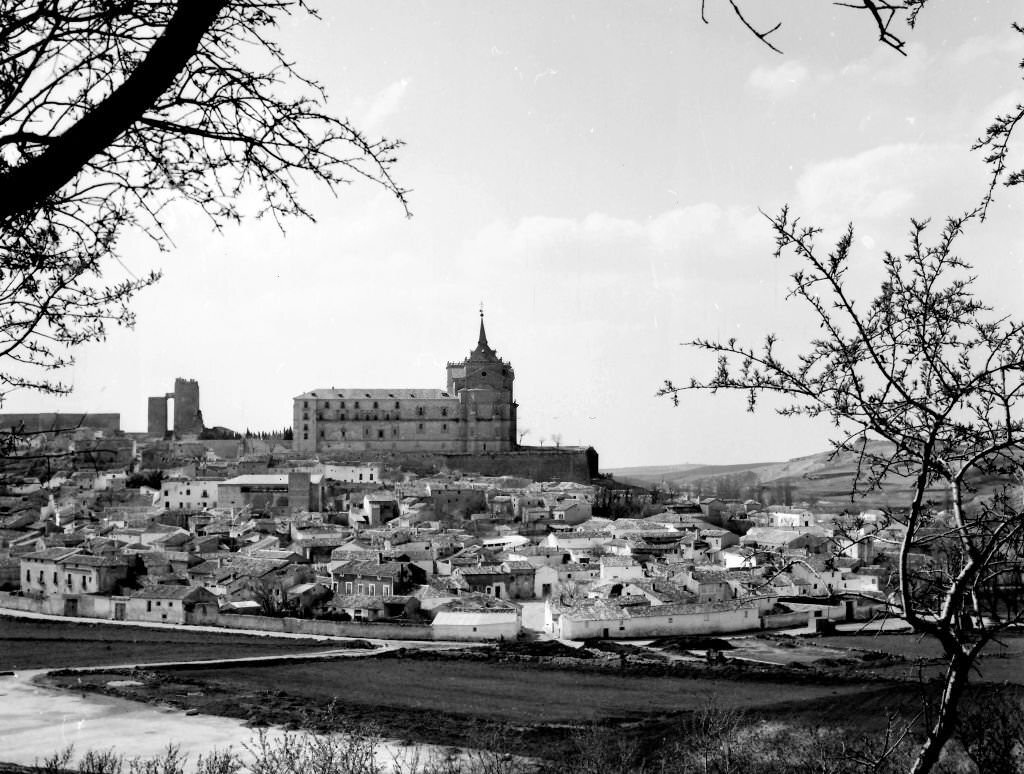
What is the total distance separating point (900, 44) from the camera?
2.35 meters

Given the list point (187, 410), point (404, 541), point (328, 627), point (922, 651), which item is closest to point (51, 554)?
point (404, 541)

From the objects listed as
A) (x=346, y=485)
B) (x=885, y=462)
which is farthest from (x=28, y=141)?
(x=346, y=485)

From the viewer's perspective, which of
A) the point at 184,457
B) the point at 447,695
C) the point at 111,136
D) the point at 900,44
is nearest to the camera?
the point at 900,44

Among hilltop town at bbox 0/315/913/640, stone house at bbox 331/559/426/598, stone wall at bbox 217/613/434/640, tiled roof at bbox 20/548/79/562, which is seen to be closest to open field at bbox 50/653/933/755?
hilltop town at bbox 0/315/913/640

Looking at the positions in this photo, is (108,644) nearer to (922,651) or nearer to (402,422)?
(922,651)

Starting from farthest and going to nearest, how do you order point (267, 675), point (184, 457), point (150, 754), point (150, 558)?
point (184, 457) < point (150, 558) < point (267, 675) < point (150, 754)

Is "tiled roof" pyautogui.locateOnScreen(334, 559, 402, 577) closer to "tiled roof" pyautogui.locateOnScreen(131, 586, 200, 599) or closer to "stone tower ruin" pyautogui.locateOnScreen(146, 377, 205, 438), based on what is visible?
"tiled roof" pyautogui.locateOnScreen(131, 586, 200, 599)

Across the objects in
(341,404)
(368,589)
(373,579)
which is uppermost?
(341,404)

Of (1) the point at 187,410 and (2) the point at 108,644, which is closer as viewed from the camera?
(2) the point at 108,644

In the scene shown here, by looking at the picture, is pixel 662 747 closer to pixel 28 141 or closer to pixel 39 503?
pixel 28 141

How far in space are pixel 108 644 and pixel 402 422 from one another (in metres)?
35.1

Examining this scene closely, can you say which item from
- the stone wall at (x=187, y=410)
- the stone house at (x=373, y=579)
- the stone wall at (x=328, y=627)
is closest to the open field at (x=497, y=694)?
the stone wall at (x=328, y=627)

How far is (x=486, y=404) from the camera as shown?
181 ft

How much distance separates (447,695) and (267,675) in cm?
370
